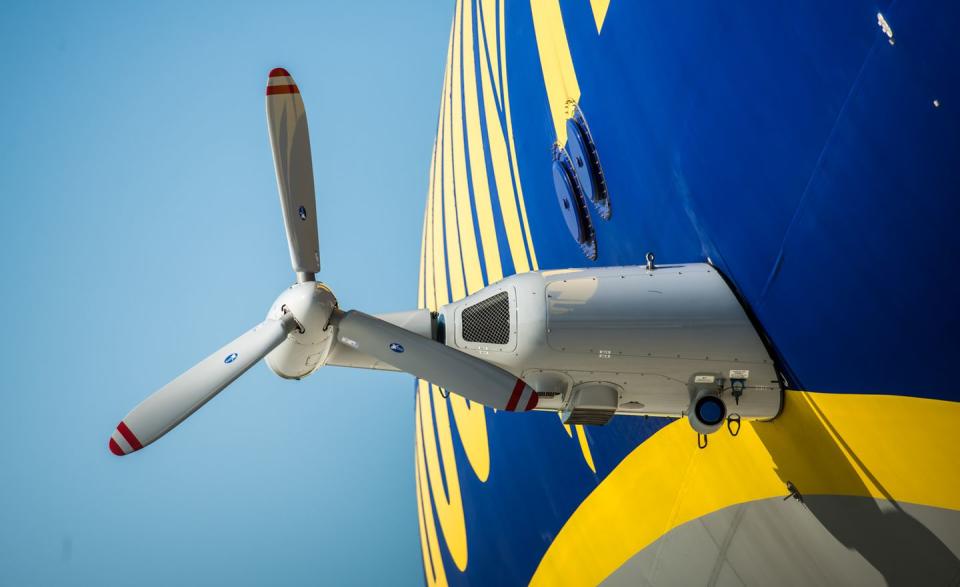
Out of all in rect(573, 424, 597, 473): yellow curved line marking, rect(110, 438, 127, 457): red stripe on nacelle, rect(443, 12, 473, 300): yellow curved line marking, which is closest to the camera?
rect(110, 438, 127, 457): red stripe on nacelle

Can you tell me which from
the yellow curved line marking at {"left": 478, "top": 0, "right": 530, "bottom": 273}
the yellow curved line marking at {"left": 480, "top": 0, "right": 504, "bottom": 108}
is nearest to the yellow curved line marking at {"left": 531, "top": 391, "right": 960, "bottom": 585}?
the yellow curved line marking at {"left": 478, "top": 0, "right": 530, "bottom": 273}

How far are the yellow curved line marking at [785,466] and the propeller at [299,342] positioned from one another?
2451mm

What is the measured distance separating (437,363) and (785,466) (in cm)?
332

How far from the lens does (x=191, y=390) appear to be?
809 cm

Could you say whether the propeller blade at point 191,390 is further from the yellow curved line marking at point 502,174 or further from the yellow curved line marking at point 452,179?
the yellow curved line marking at point 452,179

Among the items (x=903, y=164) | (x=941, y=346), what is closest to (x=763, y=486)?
(x=941, y=346)

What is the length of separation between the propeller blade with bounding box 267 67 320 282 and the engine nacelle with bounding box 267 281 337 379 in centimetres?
31

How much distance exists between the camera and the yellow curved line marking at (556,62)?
41.7 feet

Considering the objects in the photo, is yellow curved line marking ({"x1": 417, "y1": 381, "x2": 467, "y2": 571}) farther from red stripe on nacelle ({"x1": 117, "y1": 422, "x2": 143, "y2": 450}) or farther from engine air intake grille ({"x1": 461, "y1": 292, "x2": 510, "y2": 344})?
red stripe on nacelle ({"x1": 117, "y1": 422, "x2": 143, "y2": 450})

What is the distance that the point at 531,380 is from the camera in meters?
8.46

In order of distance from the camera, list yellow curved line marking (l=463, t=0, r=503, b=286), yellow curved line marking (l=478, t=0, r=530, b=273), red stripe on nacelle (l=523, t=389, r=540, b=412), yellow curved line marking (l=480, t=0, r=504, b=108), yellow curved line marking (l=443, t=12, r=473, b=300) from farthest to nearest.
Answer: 1. yellow curved line marking (l=443, t=12, r=473, b=300)
2. yellow curved line marking (l=463, t=0, r=503, b=286)
3. yellow curved line marking (l=480, t=0, r=504, b=108)
4. yellow curved line marking (l=478, t=0, r=530, b=273)
5. red stripe on nacelle (l=523, t=389, r=540, b=412)

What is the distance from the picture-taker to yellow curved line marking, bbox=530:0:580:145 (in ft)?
41.7

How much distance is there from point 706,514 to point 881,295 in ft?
12.0

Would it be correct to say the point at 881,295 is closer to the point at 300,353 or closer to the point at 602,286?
the point at 602,286
